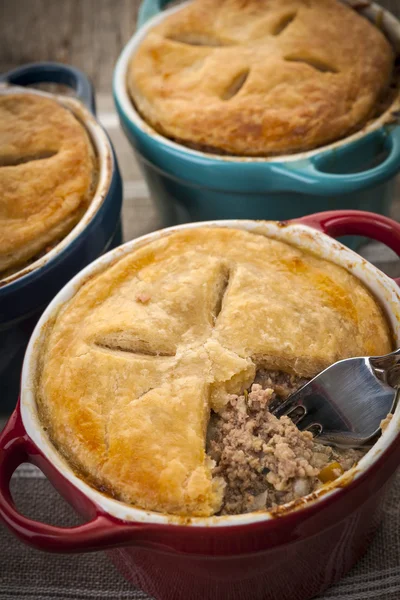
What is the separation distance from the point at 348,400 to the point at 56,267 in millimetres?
686

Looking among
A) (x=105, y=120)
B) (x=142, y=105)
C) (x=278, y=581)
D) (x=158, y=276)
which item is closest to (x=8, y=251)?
(x=158, y=276)

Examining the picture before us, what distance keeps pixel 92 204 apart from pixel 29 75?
2.01 feet

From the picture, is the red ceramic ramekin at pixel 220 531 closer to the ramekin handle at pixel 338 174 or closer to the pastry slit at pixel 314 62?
the ramekin handle at pixel 338 174

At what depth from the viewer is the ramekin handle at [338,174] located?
4.89 feet

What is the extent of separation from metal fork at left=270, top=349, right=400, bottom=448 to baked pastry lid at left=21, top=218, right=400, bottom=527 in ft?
0.23

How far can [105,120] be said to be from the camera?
237 centimetres

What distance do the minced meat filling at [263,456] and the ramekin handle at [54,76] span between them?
1059 millimetres

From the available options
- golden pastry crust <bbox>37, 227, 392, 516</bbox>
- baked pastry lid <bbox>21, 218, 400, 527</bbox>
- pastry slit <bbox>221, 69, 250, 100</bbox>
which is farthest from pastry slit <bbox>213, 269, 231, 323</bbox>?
pastry slit <bbox>221, 69, 250, 100</bbox>

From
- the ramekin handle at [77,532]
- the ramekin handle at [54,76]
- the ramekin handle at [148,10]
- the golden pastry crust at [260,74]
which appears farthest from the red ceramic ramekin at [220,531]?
the ramekin handle at [148,10]

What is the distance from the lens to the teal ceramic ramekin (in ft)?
5.02

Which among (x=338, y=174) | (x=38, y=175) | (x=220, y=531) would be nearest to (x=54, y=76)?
(x=38, y=175)

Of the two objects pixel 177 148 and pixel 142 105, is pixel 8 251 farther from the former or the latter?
pixel 142 105

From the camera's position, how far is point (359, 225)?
1.33 meters

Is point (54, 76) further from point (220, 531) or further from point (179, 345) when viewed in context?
point (220, 531)
